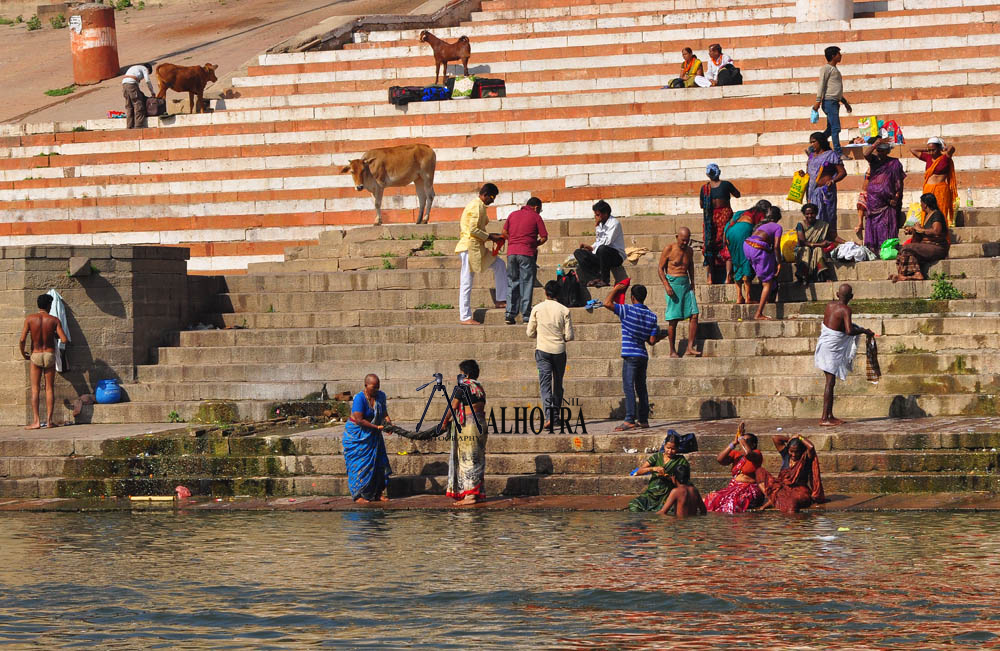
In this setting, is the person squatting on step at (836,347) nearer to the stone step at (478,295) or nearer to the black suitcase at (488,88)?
the stone step at (478,295)

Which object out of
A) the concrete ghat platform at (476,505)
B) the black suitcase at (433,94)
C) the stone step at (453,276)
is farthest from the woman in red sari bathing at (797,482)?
the black suitcase at (433,94)

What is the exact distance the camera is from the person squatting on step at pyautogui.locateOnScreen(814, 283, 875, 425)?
13.0 m

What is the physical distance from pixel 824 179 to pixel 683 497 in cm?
591

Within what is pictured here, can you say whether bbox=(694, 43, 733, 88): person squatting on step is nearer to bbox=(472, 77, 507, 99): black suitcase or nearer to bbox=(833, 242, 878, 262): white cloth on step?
bbox=(472, 77, 507, 99): black suitcase

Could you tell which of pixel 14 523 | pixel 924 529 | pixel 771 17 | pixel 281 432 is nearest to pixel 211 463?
pixel 281 432

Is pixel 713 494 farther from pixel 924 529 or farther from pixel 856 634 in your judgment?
pixel 856 634

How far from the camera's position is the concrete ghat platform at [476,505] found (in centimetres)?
1152

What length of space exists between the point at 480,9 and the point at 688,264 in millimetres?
12788

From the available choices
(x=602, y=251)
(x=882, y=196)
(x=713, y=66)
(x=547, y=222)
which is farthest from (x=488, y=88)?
(x=882, y=196)

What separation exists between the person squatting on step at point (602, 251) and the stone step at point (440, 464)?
361 cm

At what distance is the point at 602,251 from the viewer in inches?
628

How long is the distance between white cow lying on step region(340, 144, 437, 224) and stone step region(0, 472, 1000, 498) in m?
6.06

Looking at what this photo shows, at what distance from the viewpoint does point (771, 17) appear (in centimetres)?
2398

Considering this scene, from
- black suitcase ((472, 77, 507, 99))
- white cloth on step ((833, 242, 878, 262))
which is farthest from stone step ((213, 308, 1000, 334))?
black suitcase ((472, 77, 507, 99))
